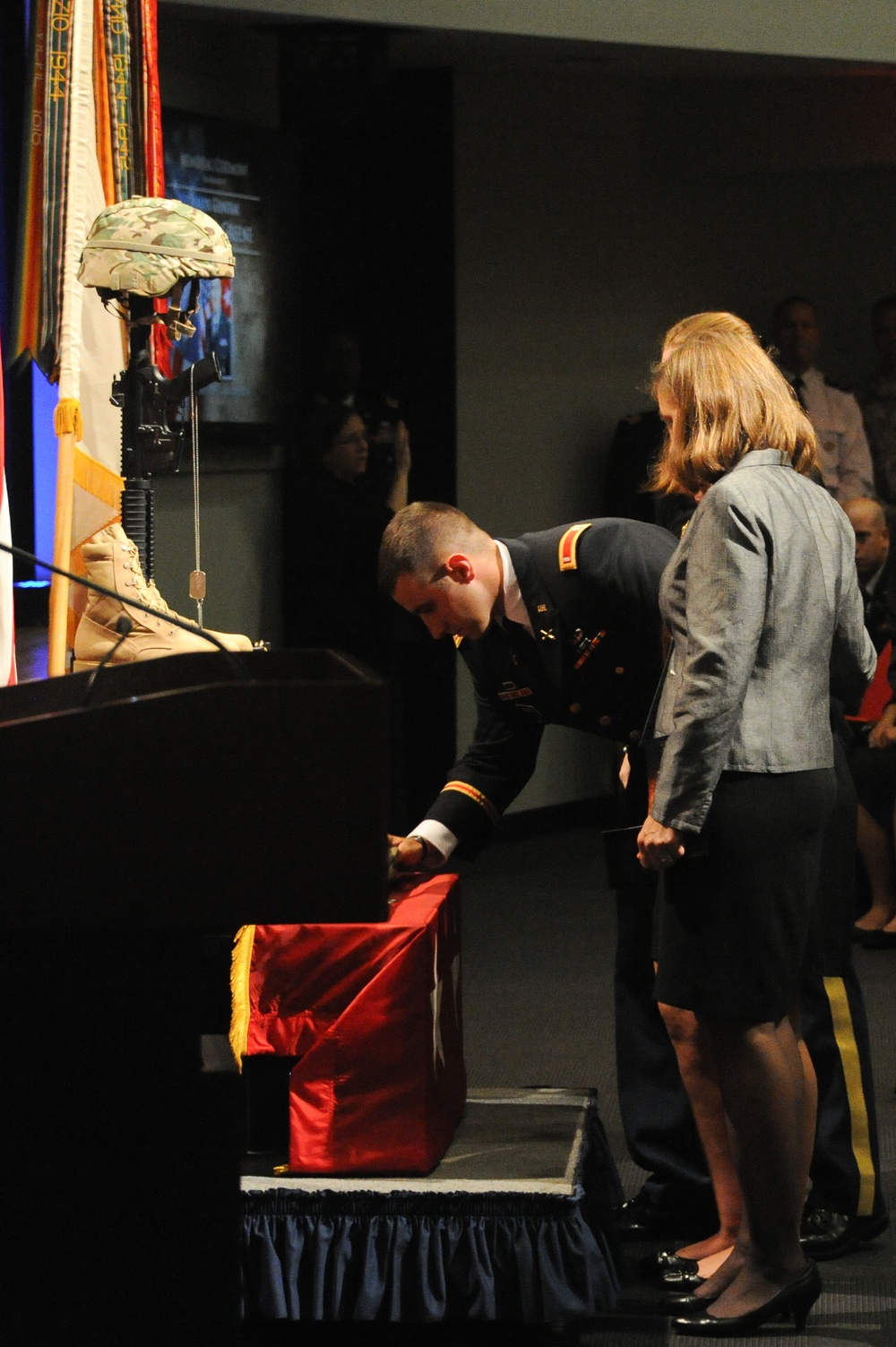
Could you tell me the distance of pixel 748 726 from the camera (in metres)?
2.02

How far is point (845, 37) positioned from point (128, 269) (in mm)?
2833

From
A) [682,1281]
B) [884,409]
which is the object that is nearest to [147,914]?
[682,1281]

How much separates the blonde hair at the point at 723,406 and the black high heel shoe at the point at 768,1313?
1.00 metres

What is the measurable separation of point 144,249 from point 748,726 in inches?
42.9

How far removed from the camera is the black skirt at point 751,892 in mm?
2027

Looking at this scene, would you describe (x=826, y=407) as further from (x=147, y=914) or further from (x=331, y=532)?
(x=147, y=914)

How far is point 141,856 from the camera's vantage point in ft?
3.76

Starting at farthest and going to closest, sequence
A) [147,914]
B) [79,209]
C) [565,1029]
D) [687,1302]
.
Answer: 1. [565,1029]
2. [79,209]
3. [687,1302]
4. [147,914]

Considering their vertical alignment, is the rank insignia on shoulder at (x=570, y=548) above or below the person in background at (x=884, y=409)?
below

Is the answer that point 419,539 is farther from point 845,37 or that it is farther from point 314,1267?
point 845,37

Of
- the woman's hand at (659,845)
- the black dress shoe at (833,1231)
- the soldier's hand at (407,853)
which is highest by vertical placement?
the woman's hand at (659,845)

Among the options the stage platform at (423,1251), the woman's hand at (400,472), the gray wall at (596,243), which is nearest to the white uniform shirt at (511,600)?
the stage platform at (423,1251)

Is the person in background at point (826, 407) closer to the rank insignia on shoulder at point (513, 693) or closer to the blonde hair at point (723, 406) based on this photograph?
the rank insignia on shoulder at point (513, 693)

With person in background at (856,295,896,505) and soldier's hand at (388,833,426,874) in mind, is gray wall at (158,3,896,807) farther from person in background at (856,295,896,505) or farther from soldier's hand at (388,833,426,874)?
soldier's hand at (388,833,426,874)
